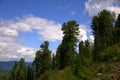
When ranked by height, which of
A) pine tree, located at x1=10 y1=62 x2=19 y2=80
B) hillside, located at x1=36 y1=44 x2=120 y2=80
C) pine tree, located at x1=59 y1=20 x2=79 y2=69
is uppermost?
pine tree, located at x1=59 y1=20 x2=79 y2=69

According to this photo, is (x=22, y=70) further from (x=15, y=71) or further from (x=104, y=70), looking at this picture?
(x=104, y=70)

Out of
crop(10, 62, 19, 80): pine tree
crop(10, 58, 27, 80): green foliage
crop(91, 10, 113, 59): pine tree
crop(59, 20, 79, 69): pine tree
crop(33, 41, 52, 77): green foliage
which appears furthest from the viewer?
crop(10, 62, 19, 80): pine tree

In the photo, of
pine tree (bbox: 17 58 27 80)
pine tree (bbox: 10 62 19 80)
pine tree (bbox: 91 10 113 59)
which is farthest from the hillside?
pine tree (bbox: 10 62 19 80)

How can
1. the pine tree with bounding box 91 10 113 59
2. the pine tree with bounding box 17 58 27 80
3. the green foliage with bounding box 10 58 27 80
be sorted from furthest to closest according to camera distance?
the green foliage with bounding box 10 58 27 80, the pine tree with bounding box 17 58 27 80, the pine tree with bounding box 91 10 113 59

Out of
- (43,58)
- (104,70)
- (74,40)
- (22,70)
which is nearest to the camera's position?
(104,70)

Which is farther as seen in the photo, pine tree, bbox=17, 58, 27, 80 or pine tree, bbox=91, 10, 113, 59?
pine tree, bbox=17, 58, 27, 80

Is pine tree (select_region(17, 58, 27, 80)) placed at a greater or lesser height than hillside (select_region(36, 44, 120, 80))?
greater

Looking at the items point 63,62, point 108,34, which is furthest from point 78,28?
point 108,34

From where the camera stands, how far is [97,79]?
44.0ft

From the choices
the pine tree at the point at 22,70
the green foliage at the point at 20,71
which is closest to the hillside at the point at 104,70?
the green foliage at the point at 20,71

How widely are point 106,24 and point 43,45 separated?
2175cm

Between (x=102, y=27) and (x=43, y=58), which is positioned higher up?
(x=102, y=27)

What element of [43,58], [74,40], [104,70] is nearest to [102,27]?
[74,40]

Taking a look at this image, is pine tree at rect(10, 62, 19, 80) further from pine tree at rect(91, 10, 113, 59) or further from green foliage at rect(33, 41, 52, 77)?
pine tree at rect(91, 10, 113, 59)
